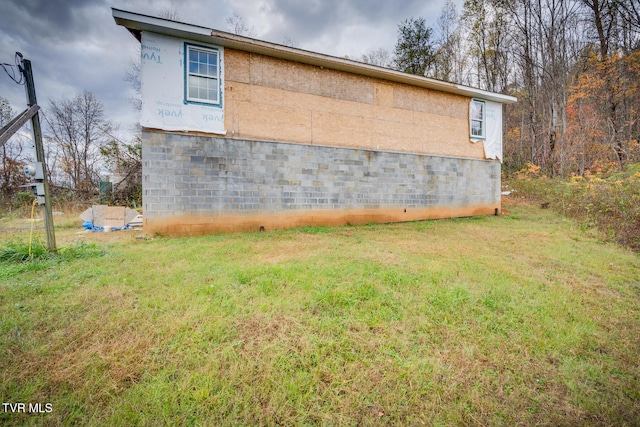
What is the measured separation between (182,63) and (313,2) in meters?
10.3

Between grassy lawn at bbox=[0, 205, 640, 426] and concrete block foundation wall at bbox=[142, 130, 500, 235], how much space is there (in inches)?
97.1

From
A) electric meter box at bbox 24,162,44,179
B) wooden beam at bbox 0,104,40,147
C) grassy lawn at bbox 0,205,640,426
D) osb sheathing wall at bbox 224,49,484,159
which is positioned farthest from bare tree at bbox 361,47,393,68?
electric meter box at bbox 24,162,44,179

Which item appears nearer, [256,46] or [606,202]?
[256,46]

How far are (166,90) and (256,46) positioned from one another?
241 centimetres

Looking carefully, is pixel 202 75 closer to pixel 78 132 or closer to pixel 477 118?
pixel 477 118

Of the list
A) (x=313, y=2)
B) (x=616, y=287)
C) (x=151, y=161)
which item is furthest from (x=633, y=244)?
(x=313, y=2)

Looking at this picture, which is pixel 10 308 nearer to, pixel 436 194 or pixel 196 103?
pixel 196 103

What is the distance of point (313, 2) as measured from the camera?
13.1 m

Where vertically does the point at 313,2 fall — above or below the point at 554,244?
above

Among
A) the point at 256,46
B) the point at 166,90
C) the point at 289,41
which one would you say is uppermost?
the point at 289,41

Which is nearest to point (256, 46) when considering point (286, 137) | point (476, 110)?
point (286, 137)

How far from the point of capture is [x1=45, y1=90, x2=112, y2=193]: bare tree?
1473cm

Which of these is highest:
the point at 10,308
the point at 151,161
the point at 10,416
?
the point at 151,161

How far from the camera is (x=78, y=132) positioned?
15.4m
